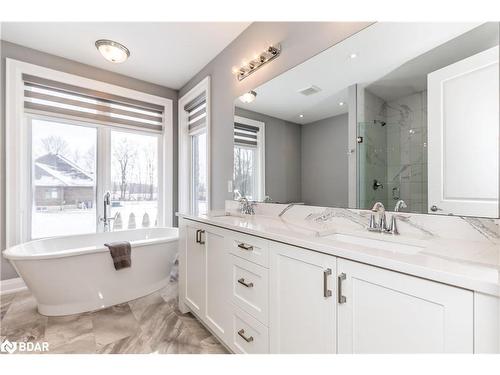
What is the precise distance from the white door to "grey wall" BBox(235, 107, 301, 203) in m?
A: 0.83

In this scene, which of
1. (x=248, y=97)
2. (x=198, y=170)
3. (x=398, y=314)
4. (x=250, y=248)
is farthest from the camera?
(x=198, y=170)

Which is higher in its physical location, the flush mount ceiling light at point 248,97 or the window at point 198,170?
the flush mount ceiling light at point 248,97

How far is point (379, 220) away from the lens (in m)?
1.24

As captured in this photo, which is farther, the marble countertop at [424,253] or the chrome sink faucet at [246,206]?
the chrome sink faucet at [246,206]

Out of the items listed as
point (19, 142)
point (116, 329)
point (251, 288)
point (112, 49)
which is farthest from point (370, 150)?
point (19, 142)

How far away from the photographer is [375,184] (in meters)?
1.30

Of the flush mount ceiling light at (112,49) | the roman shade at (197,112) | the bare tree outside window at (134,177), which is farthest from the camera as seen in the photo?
the bare tree outside window at (134,177)

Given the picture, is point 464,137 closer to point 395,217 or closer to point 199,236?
point 395,217

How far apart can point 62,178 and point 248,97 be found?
233 centimetres

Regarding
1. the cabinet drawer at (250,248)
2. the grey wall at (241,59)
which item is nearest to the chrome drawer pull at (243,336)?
the cabinet drawer at (250,248)

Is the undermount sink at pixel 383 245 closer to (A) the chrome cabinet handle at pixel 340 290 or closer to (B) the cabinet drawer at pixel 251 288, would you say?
(A) the chrome cabinet handle at pixel 340 290

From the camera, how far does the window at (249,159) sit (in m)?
2.08

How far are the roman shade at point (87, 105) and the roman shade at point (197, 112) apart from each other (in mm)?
414
